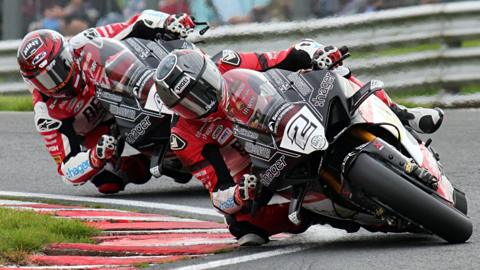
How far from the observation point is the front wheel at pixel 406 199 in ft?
23.1

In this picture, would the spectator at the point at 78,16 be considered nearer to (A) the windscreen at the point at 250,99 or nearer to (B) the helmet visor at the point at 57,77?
(B) the helmet visor at the point at 57,77

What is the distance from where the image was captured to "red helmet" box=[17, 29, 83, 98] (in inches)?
411

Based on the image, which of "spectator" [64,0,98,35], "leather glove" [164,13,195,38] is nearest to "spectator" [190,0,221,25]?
"spectator" [64,0,98,35]

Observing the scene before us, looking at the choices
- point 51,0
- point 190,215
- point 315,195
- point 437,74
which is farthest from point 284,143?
point 51,0

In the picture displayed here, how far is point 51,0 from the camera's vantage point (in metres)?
15.4

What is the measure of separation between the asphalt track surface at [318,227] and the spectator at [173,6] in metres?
2.01

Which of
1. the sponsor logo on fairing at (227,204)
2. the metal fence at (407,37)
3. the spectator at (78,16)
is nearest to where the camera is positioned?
the sponsor logo on fairing at (227,204)

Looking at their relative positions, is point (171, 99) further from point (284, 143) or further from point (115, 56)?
point (115, 56)

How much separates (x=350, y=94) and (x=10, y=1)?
8988mm

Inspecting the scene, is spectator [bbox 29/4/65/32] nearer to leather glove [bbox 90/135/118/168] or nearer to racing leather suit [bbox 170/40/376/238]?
leather glove [bbox 90/135/118/168]

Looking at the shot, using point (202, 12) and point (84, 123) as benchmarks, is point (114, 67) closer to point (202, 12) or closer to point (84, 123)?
point (84, 123)

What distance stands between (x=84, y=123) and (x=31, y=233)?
124 inches

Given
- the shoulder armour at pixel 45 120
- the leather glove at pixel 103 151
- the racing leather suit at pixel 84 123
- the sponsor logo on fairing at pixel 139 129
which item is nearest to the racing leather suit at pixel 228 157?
the sponsor logo on fairing at pixel 139 129

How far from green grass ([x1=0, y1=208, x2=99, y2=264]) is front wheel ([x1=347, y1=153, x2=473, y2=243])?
1.87 m
